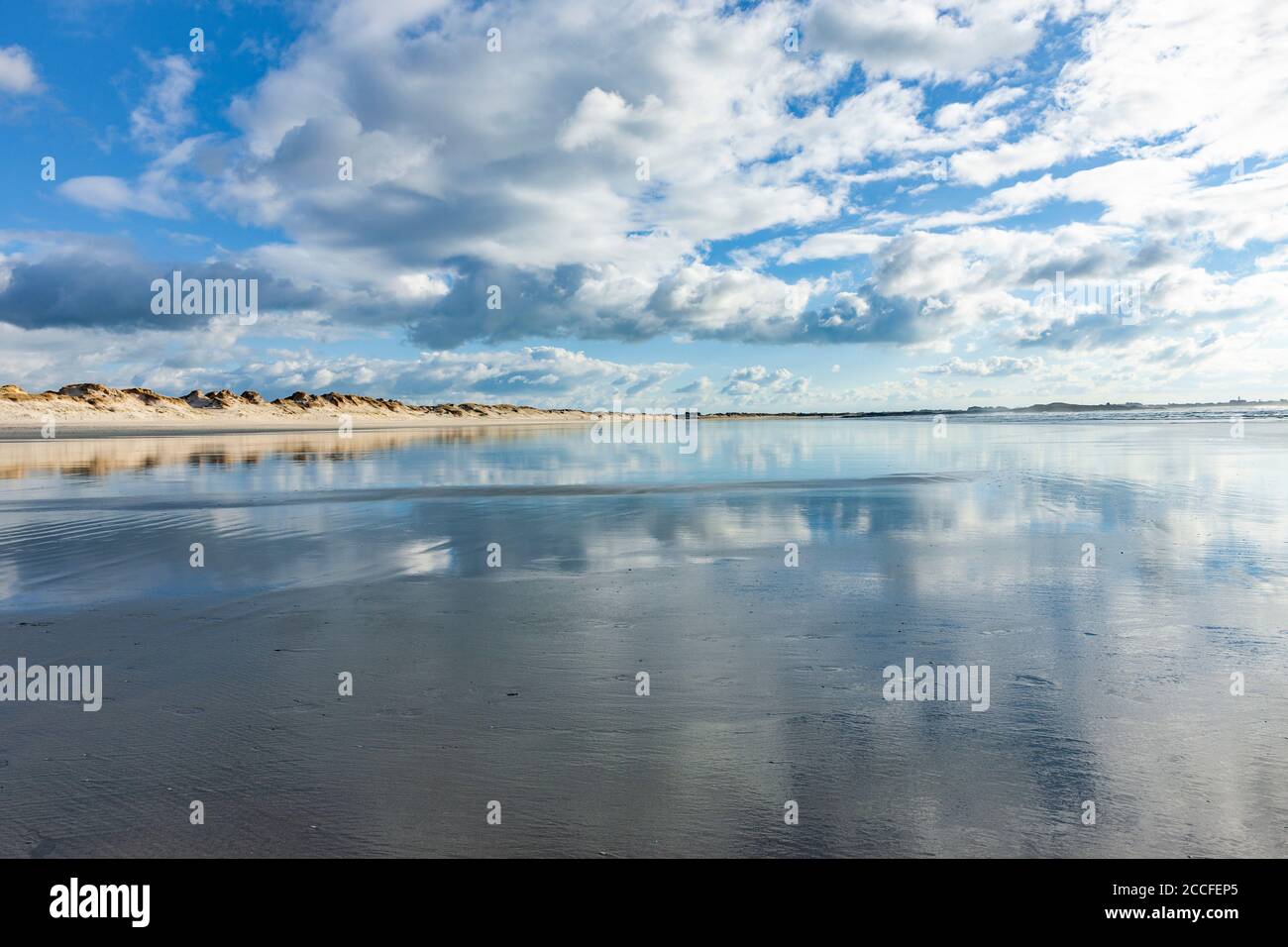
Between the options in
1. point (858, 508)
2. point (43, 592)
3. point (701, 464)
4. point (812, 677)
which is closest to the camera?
point (812, 677)

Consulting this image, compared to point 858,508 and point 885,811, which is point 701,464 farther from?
point 885,811

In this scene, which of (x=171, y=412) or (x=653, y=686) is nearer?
(x=653, y=686)

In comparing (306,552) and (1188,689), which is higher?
(306,552)

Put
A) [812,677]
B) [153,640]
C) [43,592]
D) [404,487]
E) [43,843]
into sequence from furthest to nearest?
[404,487], [43,592], [153,640], [812,677], [43,843]

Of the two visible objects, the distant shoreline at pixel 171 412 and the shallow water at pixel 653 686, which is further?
the distant shoreline at pixel 171 412

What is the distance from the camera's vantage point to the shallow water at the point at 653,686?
3926mm

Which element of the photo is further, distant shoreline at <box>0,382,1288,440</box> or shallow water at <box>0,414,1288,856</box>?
distant shoreline at <box>0,382,1288,440</box>

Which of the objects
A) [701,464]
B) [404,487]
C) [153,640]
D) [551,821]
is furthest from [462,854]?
[701,464]

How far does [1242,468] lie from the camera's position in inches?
862

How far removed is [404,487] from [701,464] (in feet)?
37.3

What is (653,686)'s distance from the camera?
582cm

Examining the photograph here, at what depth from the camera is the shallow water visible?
12.9ft
